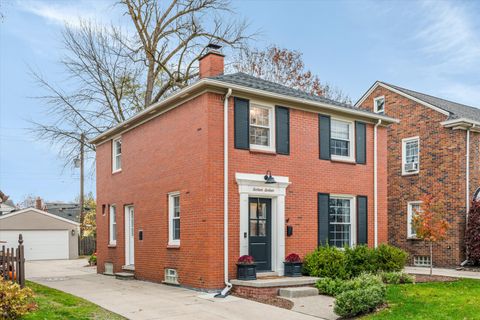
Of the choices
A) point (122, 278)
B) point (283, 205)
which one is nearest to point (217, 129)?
point (283, 205)

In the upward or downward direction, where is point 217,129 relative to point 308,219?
upward

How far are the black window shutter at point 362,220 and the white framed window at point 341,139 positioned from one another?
1432 millimetres

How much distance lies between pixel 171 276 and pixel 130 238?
160 inches

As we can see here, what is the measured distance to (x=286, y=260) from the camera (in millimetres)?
13102

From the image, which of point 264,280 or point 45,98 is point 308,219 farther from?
point 45,98

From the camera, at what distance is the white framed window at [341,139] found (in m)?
15.1

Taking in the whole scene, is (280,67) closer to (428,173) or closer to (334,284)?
(428,173)

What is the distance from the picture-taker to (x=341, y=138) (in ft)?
50.3

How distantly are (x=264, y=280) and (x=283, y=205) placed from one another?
2377 mm

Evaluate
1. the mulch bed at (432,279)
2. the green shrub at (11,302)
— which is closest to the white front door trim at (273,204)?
the mulch bed at (432,279)

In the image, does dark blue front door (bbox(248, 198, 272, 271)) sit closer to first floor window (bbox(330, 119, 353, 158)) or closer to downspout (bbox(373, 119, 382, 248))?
first floor window (bbox(330, 119, 353, 158))

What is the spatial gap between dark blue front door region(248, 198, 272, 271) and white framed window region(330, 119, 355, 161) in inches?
124

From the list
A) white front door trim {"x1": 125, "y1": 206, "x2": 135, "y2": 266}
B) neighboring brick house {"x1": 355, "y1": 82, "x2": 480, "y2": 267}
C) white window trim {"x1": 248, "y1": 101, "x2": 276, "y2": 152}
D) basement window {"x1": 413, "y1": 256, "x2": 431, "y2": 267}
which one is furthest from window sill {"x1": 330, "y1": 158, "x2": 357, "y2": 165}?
white front door trim {"x1": 125, "y1": 206, "x2": 135, "y2": 266}

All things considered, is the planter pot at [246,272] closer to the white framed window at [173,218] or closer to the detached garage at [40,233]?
the white framed window at [173,218]
